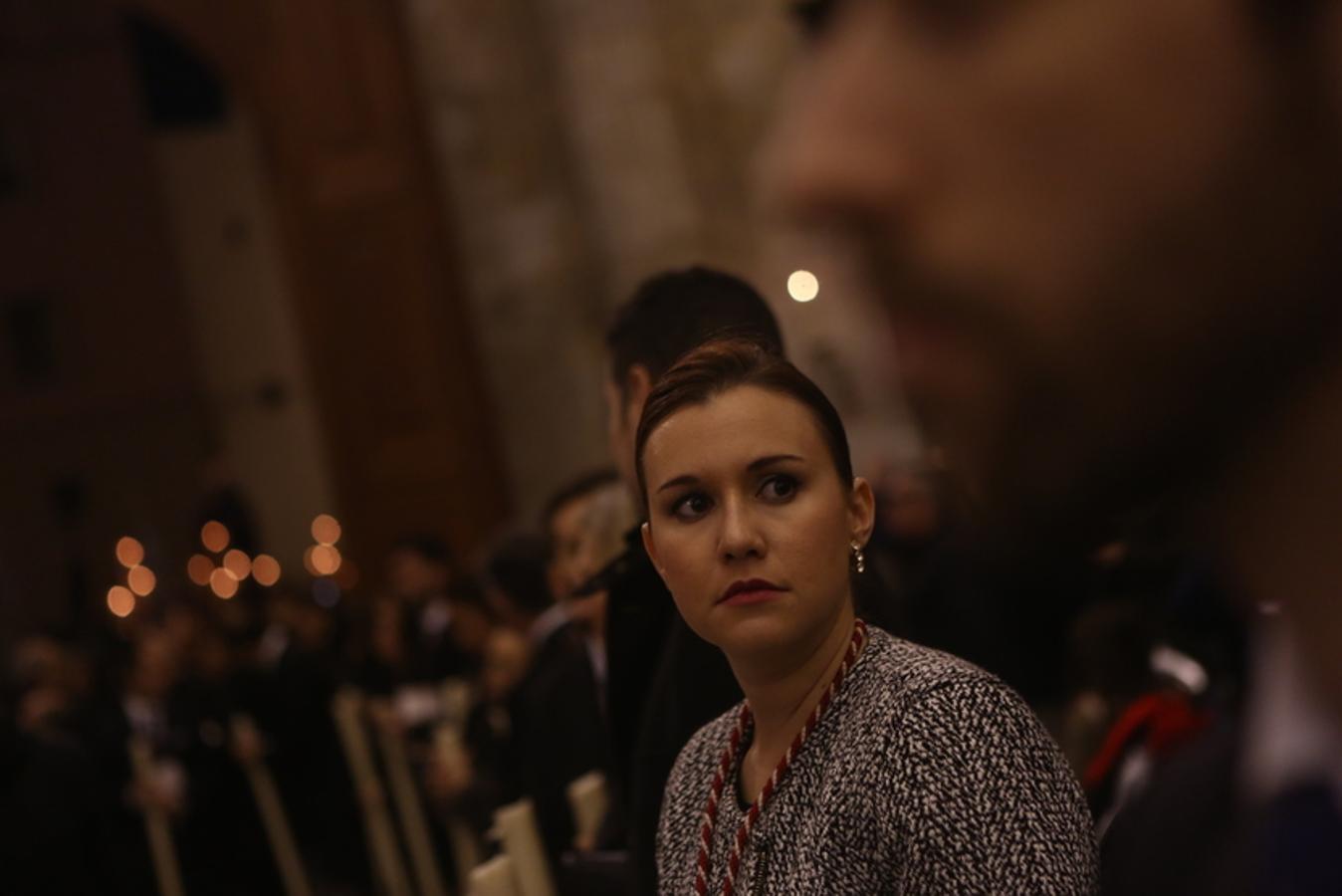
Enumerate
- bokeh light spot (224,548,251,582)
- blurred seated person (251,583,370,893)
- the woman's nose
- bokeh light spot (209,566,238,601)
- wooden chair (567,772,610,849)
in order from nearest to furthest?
the woman's nose
wooden chair (567,772,610,849)
blurred seated person (251,583,370,893)
bokeh light spot (209,566,238,601)
bokeh light spot (224,548,251,582)

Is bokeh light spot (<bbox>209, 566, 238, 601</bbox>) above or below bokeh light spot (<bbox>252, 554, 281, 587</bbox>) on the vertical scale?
above

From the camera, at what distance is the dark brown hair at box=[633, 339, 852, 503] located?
2.14 metres

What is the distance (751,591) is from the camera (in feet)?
6.80

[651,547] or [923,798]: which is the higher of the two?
[651,547]

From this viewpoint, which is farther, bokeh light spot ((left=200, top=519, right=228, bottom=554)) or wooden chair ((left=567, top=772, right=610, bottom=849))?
bokeh light spot ((left=200, top=519, right=228, bottom=554))

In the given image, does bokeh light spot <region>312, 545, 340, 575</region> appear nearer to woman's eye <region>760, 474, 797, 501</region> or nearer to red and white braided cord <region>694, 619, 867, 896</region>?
red and white braided cord <region>694, 619, 867, 896</region>

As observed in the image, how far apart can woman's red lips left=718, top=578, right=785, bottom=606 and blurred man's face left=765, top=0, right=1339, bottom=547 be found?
3.63 feet

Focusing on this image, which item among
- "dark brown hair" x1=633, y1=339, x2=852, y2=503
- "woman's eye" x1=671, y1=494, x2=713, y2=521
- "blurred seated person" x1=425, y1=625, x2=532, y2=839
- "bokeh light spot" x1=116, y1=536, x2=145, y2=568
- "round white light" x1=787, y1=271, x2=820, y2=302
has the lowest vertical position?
"bokeh light spot" x1=116, y1=536, x2=145, y2=568

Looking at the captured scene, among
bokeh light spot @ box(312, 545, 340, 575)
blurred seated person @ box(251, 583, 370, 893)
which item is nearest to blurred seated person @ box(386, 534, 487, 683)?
blurred seated person @ box(251, 583, 370, 893)

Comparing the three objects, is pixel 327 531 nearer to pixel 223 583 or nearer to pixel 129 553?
pixel 223 583

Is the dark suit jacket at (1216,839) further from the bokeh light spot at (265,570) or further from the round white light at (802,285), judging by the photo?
the bokeh light spot at (265,570)

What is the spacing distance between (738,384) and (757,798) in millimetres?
437

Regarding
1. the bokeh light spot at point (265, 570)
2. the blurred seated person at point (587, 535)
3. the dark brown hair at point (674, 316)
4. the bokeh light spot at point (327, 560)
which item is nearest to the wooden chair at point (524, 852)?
the dark brown hair at point (674, 316)

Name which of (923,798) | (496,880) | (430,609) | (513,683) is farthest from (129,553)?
(923,798)
